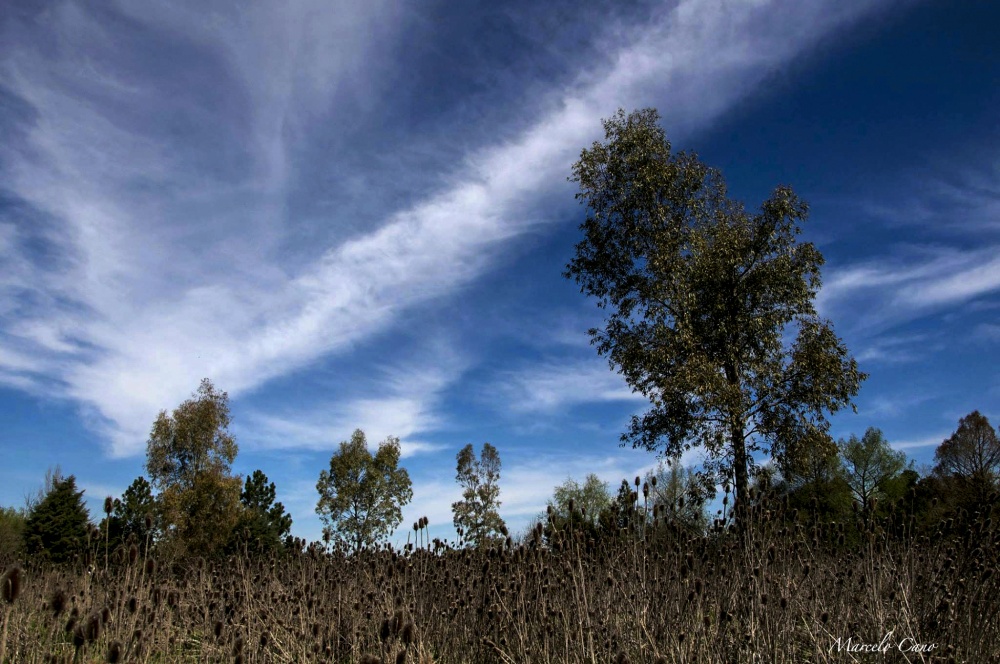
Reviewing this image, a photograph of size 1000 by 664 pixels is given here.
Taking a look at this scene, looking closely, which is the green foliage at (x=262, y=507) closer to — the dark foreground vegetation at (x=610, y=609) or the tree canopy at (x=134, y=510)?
the tree canopy at (x=134, y=510)

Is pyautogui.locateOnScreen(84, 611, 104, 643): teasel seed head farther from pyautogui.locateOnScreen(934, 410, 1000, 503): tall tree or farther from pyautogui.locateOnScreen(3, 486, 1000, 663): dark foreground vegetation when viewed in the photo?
pyautogui.locateOnScreen(934, 410, 1000, 503): tall tree

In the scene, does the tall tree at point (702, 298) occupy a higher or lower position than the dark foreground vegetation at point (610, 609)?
higher

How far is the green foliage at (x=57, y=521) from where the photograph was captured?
23983mm

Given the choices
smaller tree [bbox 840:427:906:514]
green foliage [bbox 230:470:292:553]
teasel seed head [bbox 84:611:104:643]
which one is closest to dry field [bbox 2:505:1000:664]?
teasel seed head [bbox 84:611:104:643]

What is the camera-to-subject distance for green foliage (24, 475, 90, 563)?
2398cm

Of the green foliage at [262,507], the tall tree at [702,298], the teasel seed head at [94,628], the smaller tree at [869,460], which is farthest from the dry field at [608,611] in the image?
the smaller tree at [869,460]

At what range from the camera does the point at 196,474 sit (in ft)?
118

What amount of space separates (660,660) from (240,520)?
109 ft

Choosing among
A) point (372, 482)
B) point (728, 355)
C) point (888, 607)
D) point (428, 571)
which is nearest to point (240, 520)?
point (372, 482)

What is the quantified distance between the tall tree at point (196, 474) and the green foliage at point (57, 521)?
6.99m

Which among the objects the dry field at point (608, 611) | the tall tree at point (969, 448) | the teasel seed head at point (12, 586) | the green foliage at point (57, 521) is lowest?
the dry field at point (608, 611)

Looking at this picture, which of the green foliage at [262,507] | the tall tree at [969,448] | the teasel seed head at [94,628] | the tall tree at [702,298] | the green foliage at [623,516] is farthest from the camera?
the tall tree at [969,448]

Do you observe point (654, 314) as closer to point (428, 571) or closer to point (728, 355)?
point (728, 355)

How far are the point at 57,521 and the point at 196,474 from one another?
11.0 meters
